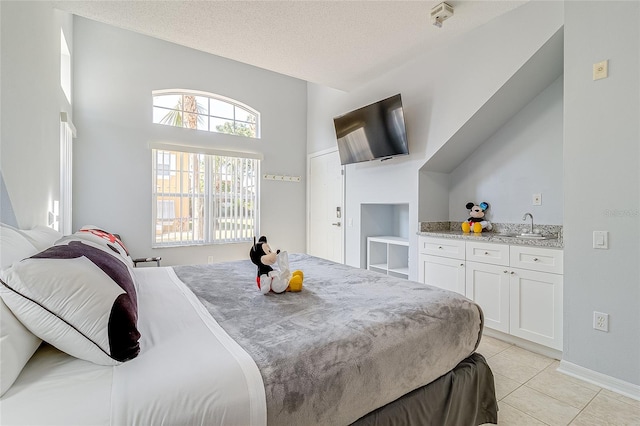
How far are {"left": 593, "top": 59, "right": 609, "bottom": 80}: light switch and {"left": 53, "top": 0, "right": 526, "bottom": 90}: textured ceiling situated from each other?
0.95m

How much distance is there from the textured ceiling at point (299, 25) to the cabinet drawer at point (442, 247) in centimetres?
212

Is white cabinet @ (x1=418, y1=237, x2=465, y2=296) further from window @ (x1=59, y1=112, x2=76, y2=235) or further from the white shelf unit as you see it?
window @ (x1=59, y1=112, x2=76, y2=235)

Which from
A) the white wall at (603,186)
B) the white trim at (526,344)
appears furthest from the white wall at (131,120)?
the white wall at (603,186)

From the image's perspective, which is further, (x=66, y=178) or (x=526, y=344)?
(x=66, y=178)

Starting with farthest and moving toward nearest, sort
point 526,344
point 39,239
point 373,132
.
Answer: point 373,132
point 526,344
point 39,239

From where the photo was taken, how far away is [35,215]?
6.40 ft

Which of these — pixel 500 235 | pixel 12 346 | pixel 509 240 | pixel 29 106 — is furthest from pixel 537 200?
pixel 29 106

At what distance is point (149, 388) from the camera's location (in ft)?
2.72

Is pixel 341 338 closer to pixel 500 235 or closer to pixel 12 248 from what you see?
pixel 12 248

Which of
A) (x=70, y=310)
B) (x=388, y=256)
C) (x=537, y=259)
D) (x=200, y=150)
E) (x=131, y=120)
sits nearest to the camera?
(x=70, y=310)

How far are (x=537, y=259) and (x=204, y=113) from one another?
4.48m

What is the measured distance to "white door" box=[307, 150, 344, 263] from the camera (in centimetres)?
471

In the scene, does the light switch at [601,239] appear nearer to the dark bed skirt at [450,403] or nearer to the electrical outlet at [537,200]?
the electrical outlet at [537,200]

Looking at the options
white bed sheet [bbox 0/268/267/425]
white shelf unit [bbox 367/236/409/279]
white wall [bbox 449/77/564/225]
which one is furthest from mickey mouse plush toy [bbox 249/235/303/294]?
white wall [bbox 449/77/564/225]
